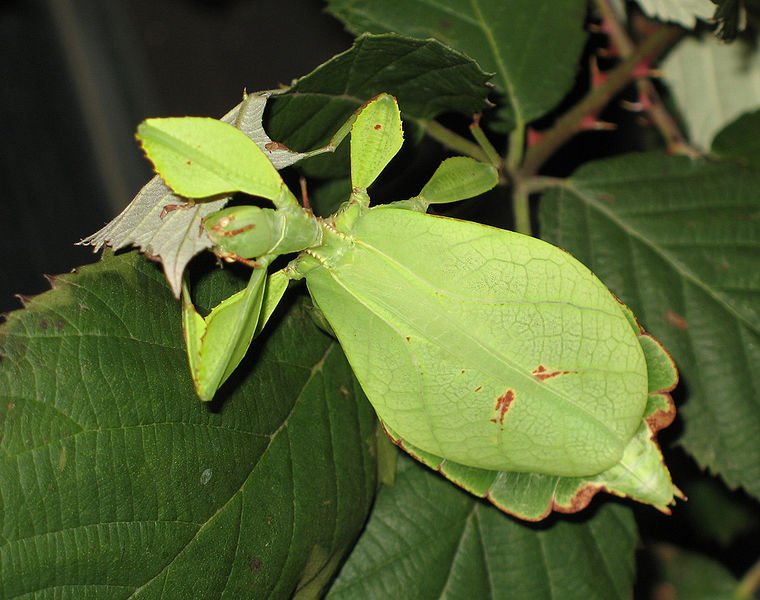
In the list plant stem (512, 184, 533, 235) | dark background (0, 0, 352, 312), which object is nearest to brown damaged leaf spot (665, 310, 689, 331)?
plant stem (512, 184, 533, 235)

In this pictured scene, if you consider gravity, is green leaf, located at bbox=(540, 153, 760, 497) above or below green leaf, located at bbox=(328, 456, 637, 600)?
above

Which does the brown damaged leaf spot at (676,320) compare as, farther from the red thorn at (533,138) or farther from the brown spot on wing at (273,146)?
the brown spot on wing at (273,146)

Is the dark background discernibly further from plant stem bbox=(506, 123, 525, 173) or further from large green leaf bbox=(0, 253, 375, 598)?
large green leaf bbox=(0, 253, 375, 598)

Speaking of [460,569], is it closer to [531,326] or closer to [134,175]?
[531,326]

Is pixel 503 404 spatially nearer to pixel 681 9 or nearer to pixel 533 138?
pixel 533 138

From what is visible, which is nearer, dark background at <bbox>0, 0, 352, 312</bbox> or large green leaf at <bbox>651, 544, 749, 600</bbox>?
large green leaf at <bbox>651, 544, 749, 600</bbox>

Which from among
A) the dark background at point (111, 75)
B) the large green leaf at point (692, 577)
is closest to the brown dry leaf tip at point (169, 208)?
the dark background at point (111, 75)
